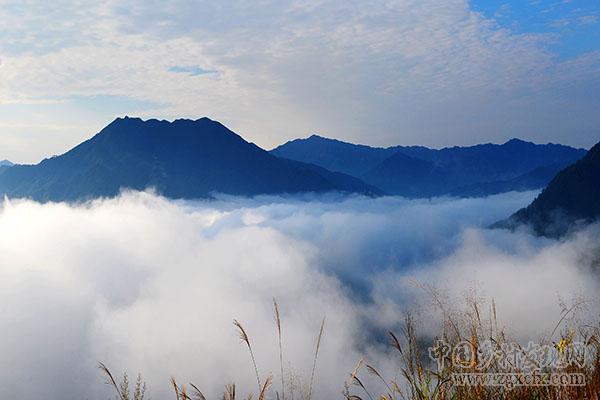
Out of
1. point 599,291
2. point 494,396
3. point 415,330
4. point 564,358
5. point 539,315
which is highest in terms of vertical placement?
point 415,330

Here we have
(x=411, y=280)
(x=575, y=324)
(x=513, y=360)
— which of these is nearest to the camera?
(x=513, y=360)

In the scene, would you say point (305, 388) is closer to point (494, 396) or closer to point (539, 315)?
point (494, 396)

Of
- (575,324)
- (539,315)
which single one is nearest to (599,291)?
(539,315)

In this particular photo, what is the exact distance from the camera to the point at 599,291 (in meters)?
163

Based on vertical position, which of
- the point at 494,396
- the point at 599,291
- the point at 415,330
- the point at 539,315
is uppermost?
the point at 415,330

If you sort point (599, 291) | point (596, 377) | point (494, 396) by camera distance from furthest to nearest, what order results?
point (599, 291) < point (494, 396) < point (596, 377)

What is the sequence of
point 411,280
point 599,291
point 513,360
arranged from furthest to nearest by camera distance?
point 599,291 < point 411,280 < point 513,360

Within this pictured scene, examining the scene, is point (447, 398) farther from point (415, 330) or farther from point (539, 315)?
point (539, 315)

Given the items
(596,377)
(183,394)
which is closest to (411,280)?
(596,377)

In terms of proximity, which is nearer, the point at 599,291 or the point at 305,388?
the point at 305,388

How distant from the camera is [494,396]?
13.5 ft

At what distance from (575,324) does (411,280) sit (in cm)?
180

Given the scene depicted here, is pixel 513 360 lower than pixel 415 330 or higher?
lower

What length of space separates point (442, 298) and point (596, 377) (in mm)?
1380
